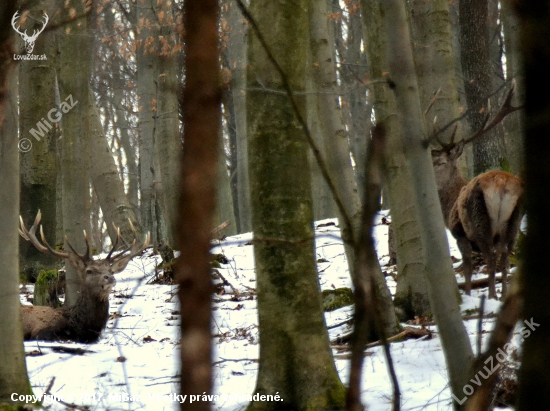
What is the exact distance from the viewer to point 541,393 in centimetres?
143

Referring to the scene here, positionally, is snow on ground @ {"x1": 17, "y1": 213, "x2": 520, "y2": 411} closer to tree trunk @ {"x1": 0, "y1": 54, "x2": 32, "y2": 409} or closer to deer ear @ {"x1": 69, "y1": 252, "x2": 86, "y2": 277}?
tree trunk @ {"x1": 0, "y1": 54, "x2": 32, "y2": 409}

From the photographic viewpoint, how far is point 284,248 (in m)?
4.46

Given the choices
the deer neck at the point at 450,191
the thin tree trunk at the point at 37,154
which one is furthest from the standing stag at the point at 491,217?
the thin tree trunk at the point at 37,154

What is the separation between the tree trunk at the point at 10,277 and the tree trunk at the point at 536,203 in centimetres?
328

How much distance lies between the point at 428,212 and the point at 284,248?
1.62 meters

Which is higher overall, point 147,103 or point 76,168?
point 147,103

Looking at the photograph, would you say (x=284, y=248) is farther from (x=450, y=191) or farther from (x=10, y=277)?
(x=450, y=191)

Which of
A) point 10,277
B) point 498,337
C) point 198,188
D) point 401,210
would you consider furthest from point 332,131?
point 198,188

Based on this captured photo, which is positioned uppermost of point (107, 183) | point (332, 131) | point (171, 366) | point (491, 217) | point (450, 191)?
point (107, 183)

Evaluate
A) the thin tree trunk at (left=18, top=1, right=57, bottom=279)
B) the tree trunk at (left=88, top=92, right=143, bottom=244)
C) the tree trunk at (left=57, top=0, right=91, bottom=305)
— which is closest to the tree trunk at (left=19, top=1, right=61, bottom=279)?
the thin tree trunk at (left=18, top=1, right=57, bottom=279)

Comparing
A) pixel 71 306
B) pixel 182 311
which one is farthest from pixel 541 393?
pixel 71 306

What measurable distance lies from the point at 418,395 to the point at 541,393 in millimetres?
3316

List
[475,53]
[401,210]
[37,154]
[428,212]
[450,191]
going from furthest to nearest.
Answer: [475,53] → [37,154] → [450,191] → [401,210] → [428,212]

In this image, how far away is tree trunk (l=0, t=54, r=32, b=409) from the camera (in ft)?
13.4
